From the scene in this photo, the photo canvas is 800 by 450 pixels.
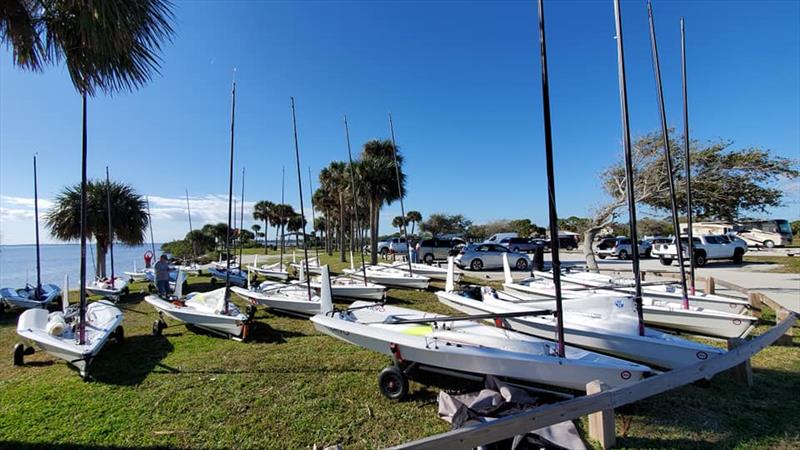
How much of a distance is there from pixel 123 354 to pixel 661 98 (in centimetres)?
1276

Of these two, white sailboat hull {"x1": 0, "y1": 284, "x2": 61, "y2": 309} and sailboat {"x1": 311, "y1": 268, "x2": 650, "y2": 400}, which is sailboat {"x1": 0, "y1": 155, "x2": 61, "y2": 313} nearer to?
white sailboat hull {"x1": 0, "y1": 284, "x2": 61, "y2": 309}

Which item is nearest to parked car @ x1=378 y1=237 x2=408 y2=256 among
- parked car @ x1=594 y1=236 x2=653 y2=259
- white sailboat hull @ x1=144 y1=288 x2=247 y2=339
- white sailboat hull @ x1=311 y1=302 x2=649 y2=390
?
parked car @ x1=594 y1=236 x2=653 y2=259

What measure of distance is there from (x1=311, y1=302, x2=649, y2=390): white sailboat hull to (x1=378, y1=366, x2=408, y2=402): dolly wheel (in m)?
0.22

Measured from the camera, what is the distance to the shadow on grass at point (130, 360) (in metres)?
5.31

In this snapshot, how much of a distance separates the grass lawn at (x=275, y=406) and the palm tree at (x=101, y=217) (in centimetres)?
1424

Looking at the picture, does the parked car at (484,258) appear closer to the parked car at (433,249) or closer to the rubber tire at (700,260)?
the parked car at (433,249)

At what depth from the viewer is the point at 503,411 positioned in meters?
3.66

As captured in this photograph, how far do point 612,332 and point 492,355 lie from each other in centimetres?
233

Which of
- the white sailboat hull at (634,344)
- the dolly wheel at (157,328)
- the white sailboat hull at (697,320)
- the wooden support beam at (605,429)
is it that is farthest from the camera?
the dolly wheel at (157,328)

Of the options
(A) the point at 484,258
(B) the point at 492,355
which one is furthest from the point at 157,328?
(A) the point at 484,258

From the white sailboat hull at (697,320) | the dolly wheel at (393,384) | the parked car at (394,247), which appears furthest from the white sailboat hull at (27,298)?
the parked car at (394,247)

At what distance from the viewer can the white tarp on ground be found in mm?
3014

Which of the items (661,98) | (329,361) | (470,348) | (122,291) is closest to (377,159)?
(122,291)

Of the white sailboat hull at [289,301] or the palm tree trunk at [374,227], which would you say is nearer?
the white sailboat hull at [289,301]
